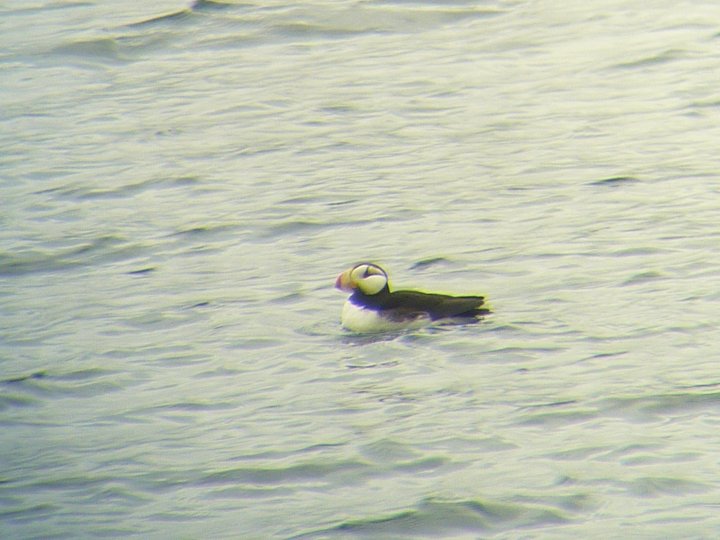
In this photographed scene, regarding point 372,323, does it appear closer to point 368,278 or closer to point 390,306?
point 390,306

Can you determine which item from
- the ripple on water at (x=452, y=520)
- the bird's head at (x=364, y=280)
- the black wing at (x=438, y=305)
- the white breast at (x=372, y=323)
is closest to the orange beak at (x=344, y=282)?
the bird's head at (x=364, y=280)

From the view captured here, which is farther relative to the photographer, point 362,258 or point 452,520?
point 362,258

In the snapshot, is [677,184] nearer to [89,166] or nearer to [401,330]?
[401,330]

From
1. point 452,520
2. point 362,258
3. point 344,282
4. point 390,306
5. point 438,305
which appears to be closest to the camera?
point 452,520

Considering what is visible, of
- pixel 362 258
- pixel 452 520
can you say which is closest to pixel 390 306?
pixel 362 258

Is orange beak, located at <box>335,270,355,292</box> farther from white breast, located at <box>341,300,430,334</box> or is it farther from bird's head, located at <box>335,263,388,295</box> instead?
white breast, located at <box>341,300,430,334</box>

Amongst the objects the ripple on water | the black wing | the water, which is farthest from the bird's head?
the ripple on water

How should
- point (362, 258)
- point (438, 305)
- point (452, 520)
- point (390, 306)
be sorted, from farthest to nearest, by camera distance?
point (362, 258) < point (390, 306) < point (438, 305) < point (452, 520)
